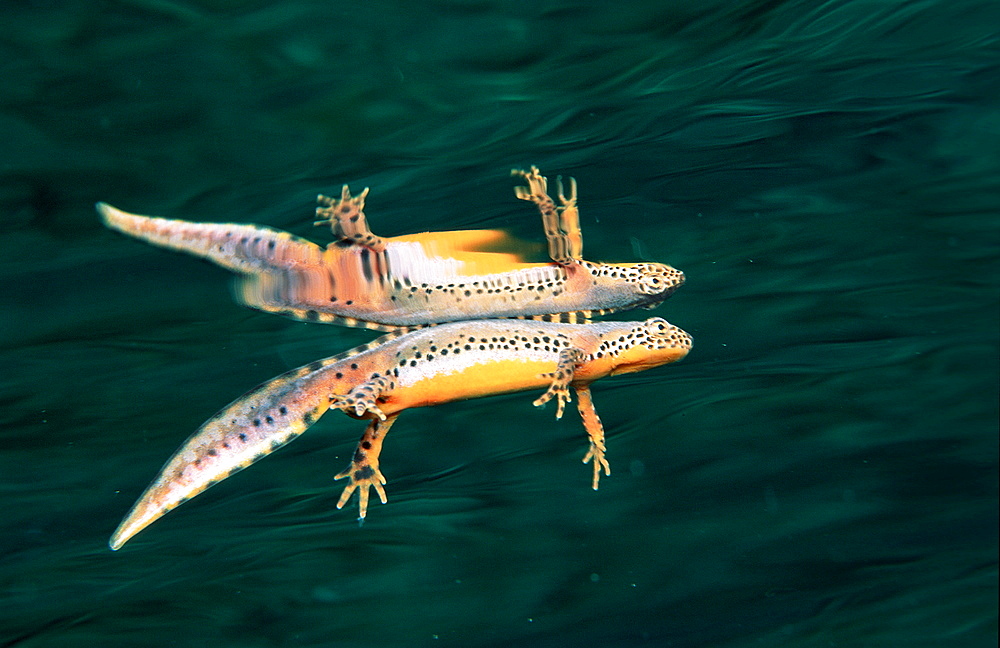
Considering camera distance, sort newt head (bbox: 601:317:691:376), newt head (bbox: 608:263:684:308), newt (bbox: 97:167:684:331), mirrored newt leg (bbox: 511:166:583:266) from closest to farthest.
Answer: newt (bbox: 97:167:684:331)
mirrored newt leg (bbox: 511:166:583:266)
newt head (bbox: 601:317:691:376)
newt head (bbox: 608:263:684:308)

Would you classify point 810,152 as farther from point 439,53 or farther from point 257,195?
point 257,195

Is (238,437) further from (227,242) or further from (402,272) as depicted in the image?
(402,272)

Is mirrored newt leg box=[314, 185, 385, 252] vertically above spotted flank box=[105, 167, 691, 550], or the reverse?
mirrored newt leg box=[314, 185, 385, 252]

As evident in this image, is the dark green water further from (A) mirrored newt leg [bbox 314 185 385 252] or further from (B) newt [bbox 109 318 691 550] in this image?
(B) newt [bbox 109 318 691 550]

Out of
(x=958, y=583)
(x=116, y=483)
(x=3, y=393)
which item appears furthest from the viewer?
(x=958, y=583)

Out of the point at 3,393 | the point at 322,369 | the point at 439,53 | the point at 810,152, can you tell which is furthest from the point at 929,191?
the point at 3,393

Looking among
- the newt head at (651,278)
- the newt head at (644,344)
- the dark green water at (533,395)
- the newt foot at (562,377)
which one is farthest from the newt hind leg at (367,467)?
the newt head at (651,278)

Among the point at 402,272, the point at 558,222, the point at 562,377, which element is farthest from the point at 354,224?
the point at 562,377

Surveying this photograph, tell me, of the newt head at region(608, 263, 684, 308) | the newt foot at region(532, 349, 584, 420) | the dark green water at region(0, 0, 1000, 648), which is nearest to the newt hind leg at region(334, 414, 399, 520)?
the newt foot at region(532, 349, 584, 420)
